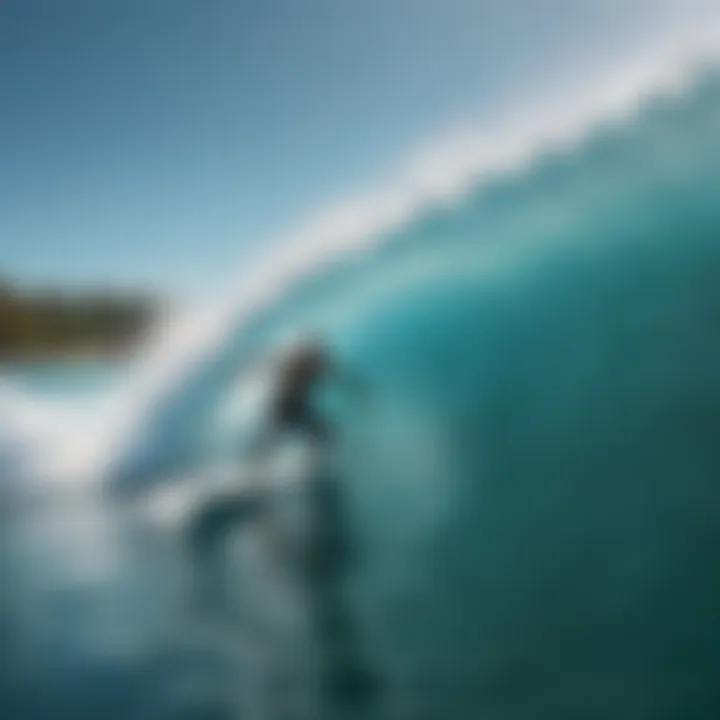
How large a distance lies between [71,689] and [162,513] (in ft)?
0.92

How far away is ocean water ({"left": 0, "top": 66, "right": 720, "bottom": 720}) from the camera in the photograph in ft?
4.58

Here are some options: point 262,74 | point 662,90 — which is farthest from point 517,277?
point 262,74

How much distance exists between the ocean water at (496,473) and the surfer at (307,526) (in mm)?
27

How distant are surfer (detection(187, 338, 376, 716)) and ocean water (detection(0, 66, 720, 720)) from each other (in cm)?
3

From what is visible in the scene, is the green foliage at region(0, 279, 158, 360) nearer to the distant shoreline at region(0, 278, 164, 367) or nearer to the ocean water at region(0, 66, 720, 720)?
the distant shoreline at region(0, 278, 164, 367)

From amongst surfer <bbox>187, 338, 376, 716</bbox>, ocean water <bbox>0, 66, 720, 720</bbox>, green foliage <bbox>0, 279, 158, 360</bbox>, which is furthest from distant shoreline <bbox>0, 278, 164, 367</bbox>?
surfer <bbox>187, 338, 376, 716</bbox>

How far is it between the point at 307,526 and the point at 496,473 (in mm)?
289

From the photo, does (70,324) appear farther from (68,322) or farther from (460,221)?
(460,221)

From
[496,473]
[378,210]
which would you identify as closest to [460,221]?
[378,210]

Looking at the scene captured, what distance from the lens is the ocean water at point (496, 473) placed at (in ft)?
4.58

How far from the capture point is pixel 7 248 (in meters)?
1.55

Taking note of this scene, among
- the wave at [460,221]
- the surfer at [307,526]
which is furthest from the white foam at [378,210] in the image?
the surfer at [307,526]

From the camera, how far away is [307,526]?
1460mm

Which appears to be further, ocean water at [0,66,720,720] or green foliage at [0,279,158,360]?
green foliage at [0,279,158,360]
